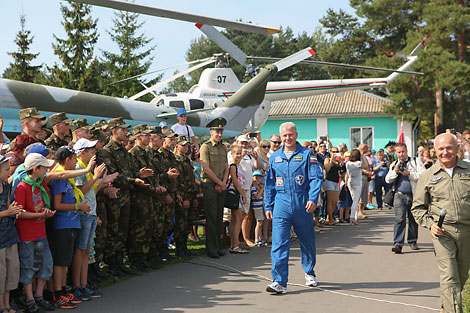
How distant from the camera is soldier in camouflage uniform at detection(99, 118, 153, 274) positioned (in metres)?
6.73

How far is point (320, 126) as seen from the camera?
41.2m

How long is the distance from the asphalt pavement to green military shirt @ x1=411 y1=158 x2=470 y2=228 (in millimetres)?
1260

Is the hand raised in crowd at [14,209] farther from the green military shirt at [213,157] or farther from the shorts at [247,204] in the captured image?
the shorts at [247,204]

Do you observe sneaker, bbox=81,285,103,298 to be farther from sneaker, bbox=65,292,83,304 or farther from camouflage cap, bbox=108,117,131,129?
camouflage cap, bbox=108,117,131,129

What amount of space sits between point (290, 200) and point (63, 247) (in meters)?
2.74

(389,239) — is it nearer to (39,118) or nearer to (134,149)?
(134,149)

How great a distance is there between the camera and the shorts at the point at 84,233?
229 inches

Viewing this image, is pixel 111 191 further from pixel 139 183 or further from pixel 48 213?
pixel 48 213

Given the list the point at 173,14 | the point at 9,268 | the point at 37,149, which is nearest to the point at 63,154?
the point at 37,149

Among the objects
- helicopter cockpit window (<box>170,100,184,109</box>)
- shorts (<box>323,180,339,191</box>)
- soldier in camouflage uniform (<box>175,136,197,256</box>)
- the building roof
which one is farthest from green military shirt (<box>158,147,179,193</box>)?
the building roof

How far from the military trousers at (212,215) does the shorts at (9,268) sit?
148 inches

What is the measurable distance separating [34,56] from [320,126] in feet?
76.2

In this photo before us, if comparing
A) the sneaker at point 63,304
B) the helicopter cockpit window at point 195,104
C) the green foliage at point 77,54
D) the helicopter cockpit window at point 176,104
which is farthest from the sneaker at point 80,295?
the green foliage at point 77,54

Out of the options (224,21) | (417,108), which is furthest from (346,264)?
(417,108)
